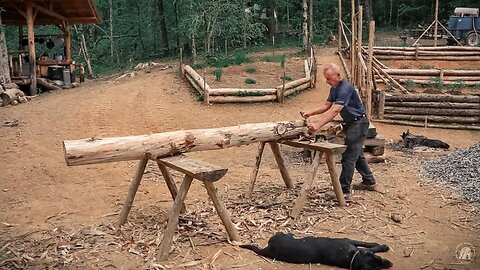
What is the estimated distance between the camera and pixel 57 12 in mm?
19734

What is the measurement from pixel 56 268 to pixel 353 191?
429 cm

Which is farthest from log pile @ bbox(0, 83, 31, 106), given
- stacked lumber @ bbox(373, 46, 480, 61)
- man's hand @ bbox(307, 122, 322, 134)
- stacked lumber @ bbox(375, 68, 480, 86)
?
stacked lumber @ bbox(373, 46, 480, 61)

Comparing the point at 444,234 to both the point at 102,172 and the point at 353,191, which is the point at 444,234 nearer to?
the point at 353,191

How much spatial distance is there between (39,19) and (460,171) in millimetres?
17650

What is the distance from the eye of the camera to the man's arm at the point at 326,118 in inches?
249

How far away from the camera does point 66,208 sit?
22.4 ft

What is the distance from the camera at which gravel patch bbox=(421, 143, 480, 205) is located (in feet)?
24.5

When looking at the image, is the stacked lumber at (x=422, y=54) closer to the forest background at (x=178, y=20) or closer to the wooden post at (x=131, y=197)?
the forest background at (x=178, y=20)

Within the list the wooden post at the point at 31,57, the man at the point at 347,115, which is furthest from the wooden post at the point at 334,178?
the wooden post at the point at 31,57

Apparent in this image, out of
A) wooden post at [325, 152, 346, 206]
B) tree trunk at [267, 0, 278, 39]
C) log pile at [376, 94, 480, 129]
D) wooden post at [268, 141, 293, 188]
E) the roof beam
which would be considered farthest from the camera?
tree trunk at [267, 0, 278, 39]

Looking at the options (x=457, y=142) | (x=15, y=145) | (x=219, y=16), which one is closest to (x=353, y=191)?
(x=457, y=142)

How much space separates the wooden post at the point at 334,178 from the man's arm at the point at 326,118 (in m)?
0.39

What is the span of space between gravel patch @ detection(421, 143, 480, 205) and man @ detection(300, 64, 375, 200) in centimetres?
181

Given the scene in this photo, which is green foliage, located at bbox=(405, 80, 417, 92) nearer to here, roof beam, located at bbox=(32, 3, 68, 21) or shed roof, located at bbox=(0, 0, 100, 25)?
shed roof, located at bbox=(0, 0, 100, 25)
